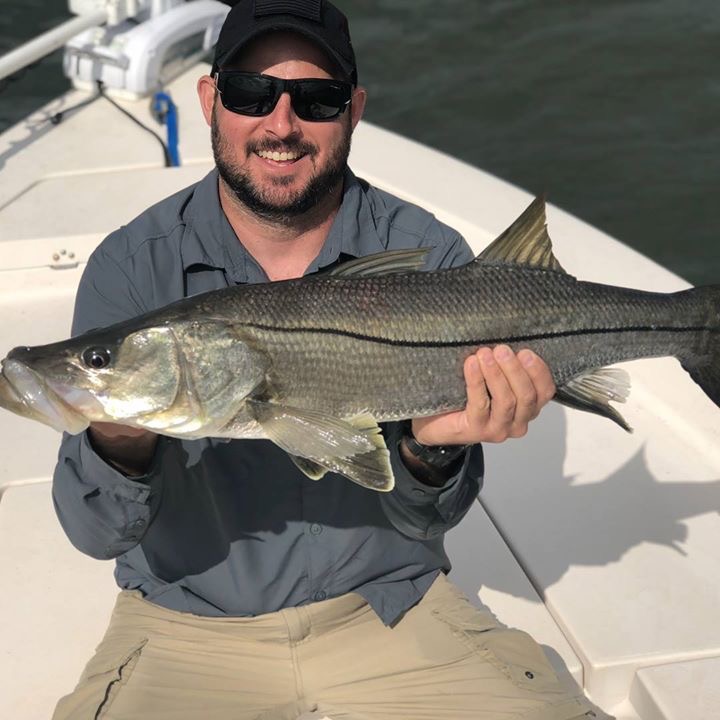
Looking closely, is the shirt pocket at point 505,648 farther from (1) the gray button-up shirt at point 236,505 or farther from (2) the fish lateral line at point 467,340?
(2) the fish lateral line at point 467,340

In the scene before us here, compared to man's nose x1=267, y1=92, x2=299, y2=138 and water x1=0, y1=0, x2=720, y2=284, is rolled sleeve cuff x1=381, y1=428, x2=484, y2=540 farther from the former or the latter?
water x1=0, y1=0, x2=720, y2=284

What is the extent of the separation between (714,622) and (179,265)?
214cm

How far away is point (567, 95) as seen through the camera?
10.4 metres

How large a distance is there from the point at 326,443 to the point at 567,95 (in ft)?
27.3

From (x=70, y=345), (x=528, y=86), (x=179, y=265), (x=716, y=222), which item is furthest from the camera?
(x=528, y=86)

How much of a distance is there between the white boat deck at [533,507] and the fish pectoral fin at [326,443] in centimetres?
129

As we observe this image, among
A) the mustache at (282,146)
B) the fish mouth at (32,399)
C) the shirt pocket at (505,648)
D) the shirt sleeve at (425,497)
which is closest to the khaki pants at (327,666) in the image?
the shirt pocket at (505,648)

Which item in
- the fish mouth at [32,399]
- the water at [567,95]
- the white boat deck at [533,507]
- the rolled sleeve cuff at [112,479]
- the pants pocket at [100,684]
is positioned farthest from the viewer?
the water at [567,95]

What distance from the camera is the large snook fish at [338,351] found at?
2.67m

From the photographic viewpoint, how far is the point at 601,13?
11.5 metres

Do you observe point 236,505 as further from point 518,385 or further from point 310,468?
point 518,385

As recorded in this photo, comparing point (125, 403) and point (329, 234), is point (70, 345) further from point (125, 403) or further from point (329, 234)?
point (329, 234)

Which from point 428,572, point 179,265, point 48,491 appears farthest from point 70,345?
point 48,491

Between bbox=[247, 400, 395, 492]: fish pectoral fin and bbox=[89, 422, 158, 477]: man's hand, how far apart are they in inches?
14.4
